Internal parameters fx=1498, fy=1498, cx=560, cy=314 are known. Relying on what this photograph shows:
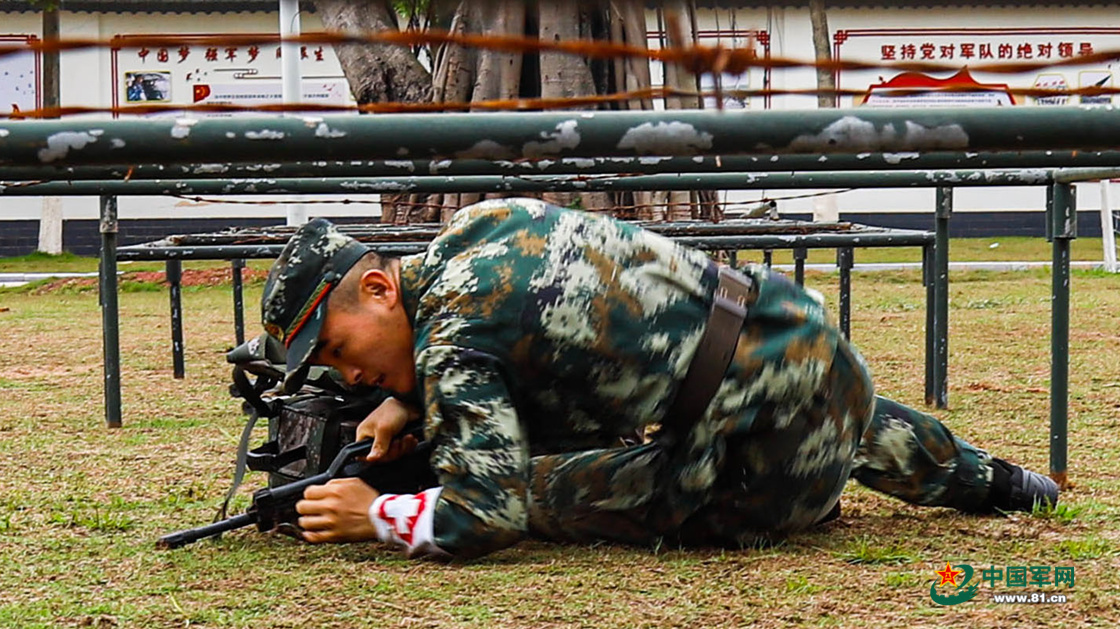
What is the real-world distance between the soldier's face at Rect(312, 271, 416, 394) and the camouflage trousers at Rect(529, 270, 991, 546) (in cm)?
32

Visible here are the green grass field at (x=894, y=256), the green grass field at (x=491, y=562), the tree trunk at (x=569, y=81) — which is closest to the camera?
the green grass field at (x=491, y=562)

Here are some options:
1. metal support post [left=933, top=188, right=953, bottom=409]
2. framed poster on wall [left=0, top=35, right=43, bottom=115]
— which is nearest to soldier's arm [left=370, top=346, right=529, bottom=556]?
metal support post [left=933, top=188, right=953, bottom=409]

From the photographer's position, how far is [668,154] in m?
1.35

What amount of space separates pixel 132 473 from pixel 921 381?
9.18 feet

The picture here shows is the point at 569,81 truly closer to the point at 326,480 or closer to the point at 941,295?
the point at 941,295

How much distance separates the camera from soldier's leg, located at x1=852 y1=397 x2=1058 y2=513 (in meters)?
2.68

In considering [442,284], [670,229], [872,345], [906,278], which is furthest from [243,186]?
[906,278]

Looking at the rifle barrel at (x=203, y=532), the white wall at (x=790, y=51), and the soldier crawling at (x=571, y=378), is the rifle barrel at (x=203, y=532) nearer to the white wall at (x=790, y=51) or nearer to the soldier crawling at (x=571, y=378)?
the soldier crawling at (x=571, y=378)

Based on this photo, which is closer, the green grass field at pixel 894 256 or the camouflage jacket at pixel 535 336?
the camouflage jacket at pixel 535 336

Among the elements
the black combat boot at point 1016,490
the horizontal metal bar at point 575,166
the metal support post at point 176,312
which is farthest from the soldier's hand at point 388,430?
the metal support post at point 176,312

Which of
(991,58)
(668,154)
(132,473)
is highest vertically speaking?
(991,58)

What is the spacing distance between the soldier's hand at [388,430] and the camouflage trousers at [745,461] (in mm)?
226

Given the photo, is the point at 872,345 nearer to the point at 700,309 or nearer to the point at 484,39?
the point at 700,309

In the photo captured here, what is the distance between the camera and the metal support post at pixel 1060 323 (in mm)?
3088
